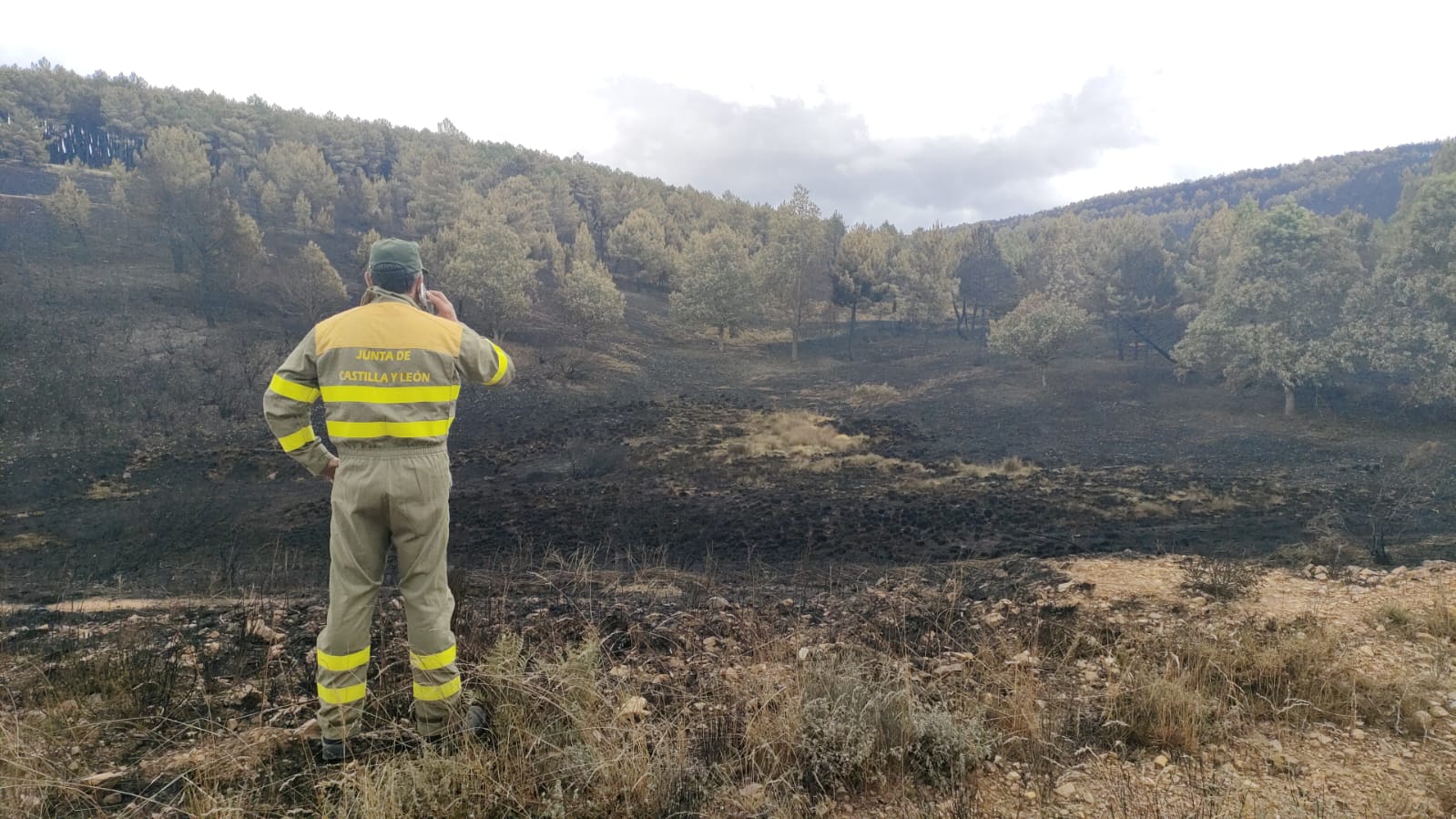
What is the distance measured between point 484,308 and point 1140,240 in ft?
103

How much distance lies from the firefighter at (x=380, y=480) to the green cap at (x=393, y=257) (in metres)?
0.01

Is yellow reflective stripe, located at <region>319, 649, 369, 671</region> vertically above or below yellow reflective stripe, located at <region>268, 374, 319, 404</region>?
below

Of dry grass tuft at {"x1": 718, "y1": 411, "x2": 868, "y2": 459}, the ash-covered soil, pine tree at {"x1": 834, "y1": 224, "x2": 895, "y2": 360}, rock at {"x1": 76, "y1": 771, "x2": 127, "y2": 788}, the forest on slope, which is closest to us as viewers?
rock at {"x1": 76, "y1": 771, "x2": 127, "y2": 788}

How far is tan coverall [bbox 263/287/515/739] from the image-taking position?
2.59 m

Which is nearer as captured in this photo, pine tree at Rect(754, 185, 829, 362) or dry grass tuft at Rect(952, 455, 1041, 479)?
dry grass tuft at Rect(952, 455, 1041, 479)

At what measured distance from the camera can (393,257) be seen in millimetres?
2861

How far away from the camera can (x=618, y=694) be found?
318 centimetres

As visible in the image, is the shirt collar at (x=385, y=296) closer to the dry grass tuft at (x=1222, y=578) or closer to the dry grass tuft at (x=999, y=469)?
the dry grass tuft at (x=1222, y=578)

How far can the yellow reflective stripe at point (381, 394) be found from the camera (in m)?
2.58

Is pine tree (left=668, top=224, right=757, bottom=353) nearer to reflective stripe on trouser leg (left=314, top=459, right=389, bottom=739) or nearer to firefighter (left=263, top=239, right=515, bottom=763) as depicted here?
firefighter (left=263, top=239, right=515, bottom=763)

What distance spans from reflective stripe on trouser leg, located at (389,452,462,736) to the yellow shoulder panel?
483 mm

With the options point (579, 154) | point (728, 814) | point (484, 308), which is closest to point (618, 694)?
point (728, 814)

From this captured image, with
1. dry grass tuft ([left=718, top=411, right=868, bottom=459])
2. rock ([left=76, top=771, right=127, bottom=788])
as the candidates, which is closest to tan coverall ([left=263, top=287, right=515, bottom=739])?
rock ([left=76, top=771, right=127, bottom=788])

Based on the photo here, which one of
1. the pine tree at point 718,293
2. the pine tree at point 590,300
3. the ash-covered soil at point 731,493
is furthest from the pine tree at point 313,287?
the pine tree at point 718,293
